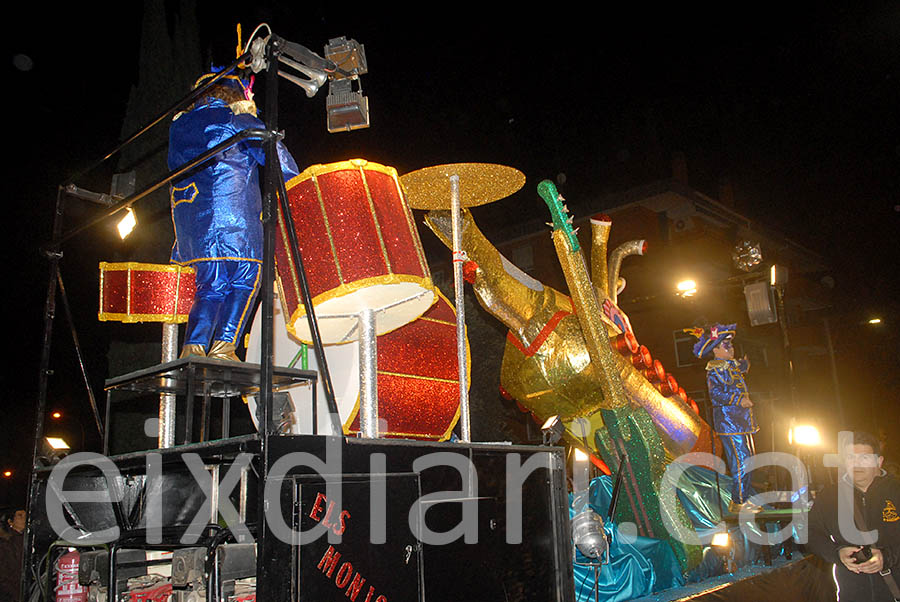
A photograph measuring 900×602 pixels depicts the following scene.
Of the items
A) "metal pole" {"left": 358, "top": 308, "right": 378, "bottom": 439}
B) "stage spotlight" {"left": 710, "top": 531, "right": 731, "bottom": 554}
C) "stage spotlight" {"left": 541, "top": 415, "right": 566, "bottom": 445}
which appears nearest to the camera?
"metal pole" {"left": 358, "top": 308, "right": 378, "bottom": 439}

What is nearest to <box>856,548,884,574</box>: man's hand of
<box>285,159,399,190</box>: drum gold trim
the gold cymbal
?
the gold cymbal

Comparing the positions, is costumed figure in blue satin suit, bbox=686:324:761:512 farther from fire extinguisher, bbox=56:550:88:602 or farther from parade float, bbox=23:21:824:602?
fire extinguisher, bbox=56:550:88:602

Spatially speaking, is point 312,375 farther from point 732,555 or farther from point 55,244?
point 732,555

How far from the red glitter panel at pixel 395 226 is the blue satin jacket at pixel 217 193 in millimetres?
625

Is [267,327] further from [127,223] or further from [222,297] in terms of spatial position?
[127,223]

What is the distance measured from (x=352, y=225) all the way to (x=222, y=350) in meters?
0.85

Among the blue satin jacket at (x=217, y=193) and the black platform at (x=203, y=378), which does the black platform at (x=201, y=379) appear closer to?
the black platform at (x=203, y=378)

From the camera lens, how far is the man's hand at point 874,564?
4273 mm

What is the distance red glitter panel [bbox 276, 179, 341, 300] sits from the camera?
3.16 meters

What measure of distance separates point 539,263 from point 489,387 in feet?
23.8

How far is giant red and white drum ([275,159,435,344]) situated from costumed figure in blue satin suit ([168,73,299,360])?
178 millimetres

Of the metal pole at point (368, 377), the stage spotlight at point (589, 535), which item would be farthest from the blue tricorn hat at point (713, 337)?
the metal pole at point (368, 377)

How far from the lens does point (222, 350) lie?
3.24m

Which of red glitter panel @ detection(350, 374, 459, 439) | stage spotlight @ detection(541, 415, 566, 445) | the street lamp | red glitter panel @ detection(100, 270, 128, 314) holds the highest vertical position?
the street lamp
